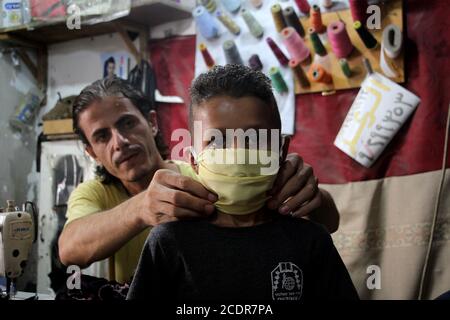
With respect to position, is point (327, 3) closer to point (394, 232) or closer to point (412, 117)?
point (412, 117)

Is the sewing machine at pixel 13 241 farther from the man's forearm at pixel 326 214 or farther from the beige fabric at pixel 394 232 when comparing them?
the beige fabric at pixel 394 232

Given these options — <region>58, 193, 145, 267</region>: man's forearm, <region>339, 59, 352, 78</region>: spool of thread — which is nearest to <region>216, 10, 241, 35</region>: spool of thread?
<region>339, 59, 352, 78</region>: spool of thread

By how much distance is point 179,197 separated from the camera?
64 cm

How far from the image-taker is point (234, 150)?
624 millimetres

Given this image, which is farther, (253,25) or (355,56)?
(253,25)

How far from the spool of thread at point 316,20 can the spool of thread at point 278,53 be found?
0.41 feet

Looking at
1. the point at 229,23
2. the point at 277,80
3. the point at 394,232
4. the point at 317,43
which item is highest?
the point at 229,23

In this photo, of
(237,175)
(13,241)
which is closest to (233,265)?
(237,175)

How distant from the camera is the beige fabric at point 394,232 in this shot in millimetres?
1175

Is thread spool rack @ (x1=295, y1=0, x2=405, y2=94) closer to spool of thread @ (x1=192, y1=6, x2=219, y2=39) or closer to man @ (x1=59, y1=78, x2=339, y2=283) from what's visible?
spool of thread @ (x1=192, y1=6, x2=219, y2=39)

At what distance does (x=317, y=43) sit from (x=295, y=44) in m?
0.07

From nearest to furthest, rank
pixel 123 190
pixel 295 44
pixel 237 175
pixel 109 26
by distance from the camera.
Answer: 1. pixel 237 175
2. pixel 123 190
3. pixel 295 44
4. pixel 109 26

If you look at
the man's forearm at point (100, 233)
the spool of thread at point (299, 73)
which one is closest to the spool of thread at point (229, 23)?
the spool of thread at point (299, 73)

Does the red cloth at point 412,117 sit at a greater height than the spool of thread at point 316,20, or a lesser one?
lesser
